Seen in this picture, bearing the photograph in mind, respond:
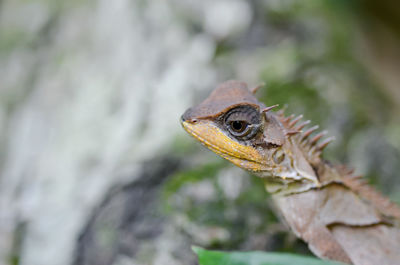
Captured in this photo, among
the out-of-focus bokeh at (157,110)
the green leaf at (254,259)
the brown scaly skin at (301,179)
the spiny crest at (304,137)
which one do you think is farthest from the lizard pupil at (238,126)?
the out-of-focus bokeh at (157,110)

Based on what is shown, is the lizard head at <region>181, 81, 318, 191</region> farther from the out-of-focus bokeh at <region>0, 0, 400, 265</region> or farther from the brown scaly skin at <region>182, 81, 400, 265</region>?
the out-of-focus bokeh at <region>0, 0, 400, 265</region>

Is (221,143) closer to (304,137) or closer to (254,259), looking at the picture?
(304,137)

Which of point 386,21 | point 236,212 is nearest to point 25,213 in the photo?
point 236,212

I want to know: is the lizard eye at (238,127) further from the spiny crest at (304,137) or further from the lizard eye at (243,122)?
the spiny crest at (304,137)

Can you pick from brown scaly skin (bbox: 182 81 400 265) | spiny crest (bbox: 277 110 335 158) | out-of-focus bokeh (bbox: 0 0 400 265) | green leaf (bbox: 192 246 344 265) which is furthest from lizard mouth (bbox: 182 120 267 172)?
out-of-focus bokeh (bbox: 0 0 400 265)

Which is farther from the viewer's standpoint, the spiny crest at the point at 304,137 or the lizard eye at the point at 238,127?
the spiny crest at the point at 304,137

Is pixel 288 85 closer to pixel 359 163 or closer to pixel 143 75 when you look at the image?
pixel 359 163

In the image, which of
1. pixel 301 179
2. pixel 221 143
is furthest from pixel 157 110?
pixel 301 179
